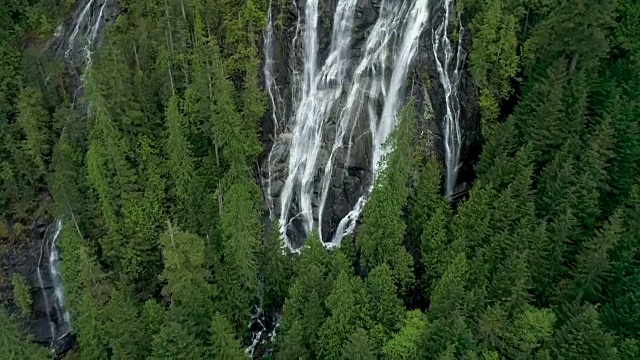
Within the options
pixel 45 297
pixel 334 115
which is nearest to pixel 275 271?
pixel 334 115

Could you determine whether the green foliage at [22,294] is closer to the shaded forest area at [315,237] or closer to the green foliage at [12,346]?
the shaded forest area at [315,237]

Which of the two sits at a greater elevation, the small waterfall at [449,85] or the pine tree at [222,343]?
the small waterfall at [449,85]

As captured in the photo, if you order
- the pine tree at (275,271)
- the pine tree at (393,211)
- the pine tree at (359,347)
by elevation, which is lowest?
the pine tree at (359,347)

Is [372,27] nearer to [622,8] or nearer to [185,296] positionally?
[622,8]

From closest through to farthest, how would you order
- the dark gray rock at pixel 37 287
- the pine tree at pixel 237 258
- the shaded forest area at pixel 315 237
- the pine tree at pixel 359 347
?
the pine tree at pixel 359 347, the shaded forest area at pixel 315 237, the pine tree at pixel 237 258, the dark gray rock at pixel 37 287

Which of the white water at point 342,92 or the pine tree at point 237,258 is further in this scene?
the white water at point 342,92

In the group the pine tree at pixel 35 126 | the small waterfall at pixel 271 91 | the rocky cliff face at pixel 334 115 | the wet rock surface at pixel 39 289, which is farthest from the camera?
the pine tree at pixel 35 126

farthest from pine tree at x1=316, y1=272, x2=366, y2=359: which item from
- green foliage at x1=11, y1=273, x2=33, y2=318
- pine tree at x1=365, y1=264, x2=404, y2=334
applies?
green foliage at x1=11, y1=273, x2=33, y2=318

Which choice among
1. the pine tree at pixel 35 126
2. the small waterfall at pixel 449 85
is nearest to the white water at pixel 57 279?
the pine tree at pixel 35 126
